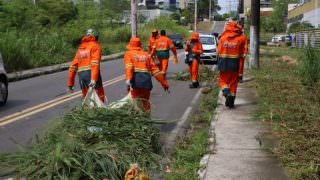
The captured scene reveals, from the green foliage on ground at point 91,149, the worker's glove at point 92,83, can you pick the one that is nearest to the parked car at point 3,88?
the worker's glove at point 92,83

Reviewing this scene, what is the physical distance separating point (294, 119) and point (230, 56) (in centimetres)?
257

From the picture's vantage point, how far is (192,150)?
27.0ft

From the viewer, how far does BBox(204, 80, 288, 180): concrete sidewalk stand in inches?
263

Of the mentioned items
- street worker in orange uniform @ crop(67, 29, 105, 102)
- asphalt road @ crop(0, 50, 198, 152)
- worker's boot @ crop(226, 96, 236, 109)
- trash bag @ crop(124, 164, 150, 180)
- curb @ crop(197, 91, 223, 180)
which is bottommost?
asphalt road @ crop(0, 50, 198, 152)

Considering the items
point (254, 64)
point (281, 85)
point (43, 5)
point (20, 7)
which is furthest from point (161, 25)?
point (281, 85)

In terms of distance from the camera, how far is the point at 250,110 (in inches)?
466

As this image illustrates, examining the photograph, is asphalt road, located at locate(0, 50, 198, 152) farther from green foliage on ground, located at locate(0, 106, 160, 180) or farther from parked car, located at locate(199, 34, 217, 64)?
parked car, located at locate(199, 34, 217, 64)

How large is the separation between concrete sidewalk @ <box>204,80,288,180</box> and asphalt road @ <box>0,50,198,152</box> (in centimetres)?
109

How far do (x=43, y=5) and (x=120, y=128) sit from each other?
57.2 metres

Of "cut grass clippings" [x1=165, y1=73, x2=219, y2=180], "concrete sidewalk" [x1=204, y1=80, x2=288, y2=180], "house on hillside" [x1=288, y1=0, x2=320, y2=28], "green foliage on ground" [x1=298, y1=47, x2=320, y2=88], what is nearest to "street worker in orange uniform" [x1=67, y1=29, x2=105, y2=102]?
"cut grass clippings" [x1=165, y1=73, x2=219, y2=180]

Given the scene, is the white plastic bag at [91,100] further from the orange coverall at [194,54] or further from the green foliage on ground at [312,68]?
the orange coverall at [194,54]

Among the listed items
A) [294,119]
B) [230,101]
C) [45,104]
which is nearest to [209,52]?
[45,104]

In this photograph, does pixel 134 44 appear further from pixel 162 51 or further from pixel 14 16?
pixel 14 16

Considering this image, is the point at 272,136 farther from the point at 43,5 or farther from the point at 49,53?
the point at 43,5
